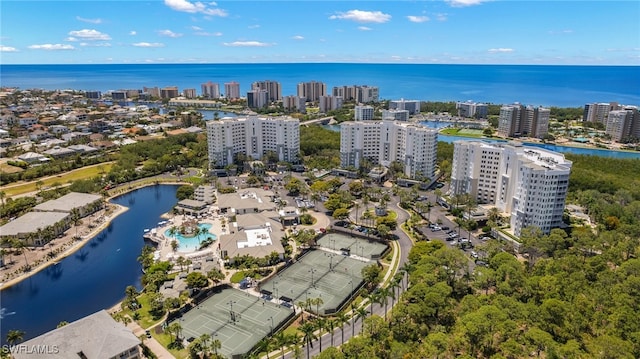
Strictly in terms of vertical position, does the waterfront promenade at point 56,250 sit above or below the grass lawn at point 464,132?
below

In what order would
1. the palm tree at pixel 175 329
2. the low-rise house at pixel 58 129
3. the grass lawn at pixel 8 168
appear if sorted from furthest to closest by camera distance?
the low-rise house at pixel 58 129 < the grass lawn at pixel 8 168 < the palm tree at pixel 175 329

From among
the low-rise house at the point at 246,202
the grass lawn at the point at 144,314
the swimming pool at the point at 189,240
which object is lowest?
the grass lawn at the point at 144,314

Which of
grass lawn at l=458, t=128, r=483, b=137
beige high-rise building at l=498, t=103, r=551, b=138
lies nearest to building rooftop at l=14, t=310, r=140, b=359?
grass lawn at l=458, t=128, r=483, b=137

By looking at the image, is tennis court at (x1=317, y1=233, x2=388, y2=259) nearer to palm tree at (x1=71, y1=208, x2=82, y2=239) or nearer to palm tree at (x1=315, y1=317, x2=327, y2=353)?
palm tree at (x1=315, y1=317, x2=327, y2=353)

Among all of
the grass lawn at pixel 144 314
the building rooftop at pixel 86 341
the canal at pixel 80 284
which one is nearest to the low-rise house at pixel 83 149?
the canal at pixel 80 284

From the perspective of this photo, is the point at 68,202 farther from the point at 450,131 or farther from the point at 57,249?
the point at 450,131

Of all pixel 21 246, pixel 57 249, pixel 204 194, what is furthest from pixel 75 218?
pixel 204 194

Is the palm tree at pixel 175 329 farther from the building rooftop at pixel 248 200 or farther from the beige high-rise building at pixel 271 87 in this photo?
the beige high-rise building at pixel 271 87
